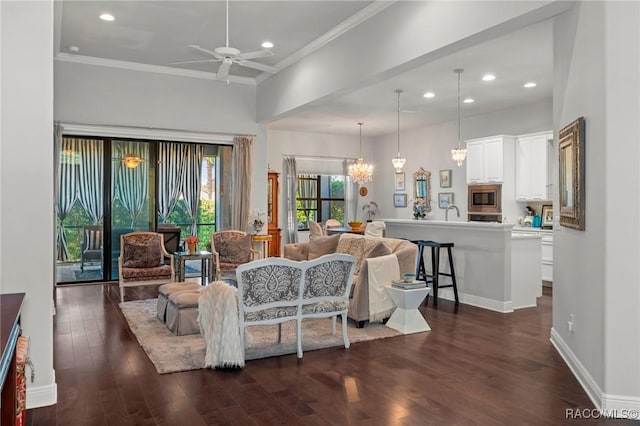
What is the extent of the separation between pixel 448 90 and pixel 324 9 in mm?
3039

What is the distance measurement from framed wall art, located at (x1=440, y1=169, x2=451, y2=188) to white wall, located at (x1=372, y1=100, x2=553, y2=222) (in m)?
0.09

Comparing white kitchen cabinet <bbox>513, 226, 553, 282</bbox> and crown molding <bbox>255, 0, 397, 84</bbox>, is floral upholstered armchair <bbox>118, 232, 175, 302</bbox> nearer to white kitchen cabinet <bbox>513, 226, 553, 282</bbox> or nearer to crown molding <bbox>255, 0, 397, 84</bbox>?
crown molding <bbox>255, 0, 397, 84</bbox>

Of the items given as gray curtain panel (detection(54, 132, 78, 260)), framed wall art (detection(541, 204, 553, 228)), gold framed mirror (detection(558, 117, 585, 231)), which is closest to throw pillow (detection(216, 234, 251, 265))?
gray curtain panel (detection(54, 132, 78, 260))

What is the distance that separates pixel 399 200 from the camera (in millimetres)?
12172

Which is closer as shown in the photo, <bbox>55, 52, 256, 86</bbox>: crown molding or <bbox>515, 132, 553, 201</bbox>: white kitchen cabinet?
<bbox>55, 52, 256, 86</bbox>: crown molding

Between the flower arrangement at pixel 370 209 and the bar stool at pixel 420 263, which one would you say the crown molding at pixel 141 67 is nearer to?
the bar stool at pixel 420 263

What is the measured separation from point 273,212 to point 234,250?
152 inches

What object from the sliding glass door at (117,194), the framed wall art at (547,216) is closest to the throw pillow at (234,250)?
the sliding glass door at (117,194)

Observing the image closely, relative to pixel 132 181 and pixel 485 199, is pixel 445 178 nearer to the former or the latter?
pixel 485 199

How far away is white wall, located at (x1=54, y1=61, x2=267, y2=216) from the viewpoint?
25.3 ft

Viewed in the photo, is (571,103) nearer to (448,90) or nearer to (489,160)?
(448,90)

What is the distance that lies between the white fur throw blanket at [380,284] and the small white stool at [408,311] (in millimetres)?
138

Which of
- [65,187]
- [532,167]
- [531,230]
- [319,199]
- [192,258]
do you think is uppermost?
[532,167]

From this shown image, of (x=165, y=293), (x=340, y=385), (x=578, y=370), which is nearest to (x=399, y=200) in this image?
(x=165, y=293)
